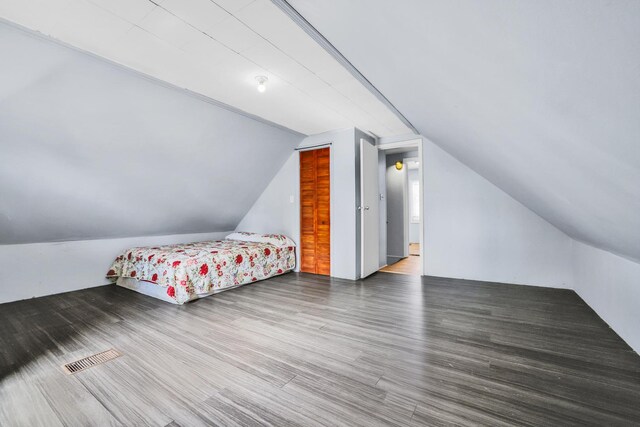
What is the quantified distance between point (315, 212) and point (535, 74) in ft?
13.1

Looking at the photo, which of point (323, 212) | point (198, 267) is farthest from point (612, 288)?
point (198, 267)

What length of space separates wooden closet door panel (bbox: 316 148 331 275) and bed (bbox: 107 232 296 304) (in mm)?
579

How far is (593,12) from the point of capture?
0.50 m

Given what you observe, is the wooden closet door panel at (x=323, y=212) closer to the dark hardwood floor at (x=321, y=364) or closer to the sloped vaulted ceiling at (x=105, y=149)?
the sloped vaulted ceiling at (x=105, y=149)

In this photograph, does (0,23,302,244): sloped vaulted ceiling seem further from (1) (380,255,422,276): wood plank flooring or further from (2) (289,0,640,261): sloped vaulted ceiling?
(1) (380,255,422,276): wood plank flooring

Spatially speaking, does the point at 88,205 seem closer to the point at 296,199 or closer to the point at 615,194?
the point at 296,199

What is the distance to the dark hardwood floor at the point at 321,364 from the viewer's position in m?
1.50

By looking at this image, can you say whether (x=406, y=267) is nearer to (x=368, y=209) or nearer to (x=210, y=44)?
(x=368, y=209)

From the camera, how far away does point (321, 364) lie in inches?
77.0

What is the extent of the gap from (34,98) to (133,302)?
90.1 inches

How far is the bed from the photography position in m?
3.34

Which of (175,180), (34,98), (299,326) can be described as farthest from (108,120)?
(299,326)

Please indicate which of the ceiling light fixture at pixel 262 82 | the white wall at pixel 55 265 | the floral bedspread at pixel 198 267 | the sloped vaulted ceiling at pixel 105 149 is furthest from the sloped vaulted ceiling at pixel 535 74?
the white wall at pixel 55 265

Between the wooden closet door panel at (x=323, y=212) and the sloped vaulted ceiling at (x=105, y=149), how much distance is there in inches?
25.6
